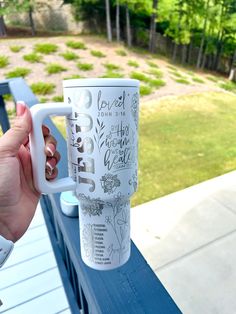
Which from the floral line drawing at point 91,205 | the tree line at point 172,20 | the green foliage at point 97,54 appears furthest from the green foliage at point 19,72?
the floral line drawing at point 91,205

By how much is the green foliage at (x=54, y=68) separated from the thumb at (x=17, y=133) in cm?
799

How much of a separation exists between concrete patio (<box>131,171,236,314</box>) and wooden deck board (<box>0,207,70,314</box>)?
833mm

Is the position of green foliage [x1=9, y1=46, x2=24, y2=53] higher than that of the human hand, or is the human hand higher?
the human hand

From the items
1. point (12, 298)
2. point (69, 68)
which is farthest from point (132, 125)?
point (69, 68)

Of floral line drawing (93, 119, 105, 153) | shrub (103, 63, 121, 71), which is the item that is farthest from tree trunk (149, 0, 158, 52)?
floral line drawing (93, 119, 105, 153)

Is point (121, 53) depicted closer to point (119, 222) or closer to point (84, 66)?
point (84, 66)

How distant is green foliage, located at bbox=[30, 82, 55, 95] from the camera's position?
7.12m

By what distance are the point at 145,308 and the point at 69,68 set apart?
28.6 ft

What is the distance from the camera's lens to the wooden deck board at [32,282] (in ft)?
4.55

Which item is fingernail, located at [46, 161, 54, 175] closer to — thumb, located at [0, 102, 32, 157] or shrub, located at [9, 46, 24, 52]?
thumb, located at [0, 102, 32, 157]

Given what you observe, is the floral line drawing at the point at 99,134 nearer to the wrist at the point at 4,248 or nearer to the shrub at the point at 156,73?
the wrist at the point at 4,248

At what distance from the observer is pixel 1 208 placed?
0.71 meters

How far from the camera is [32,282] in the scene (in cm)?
152

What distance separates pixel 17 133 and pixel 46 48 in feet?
31.6
